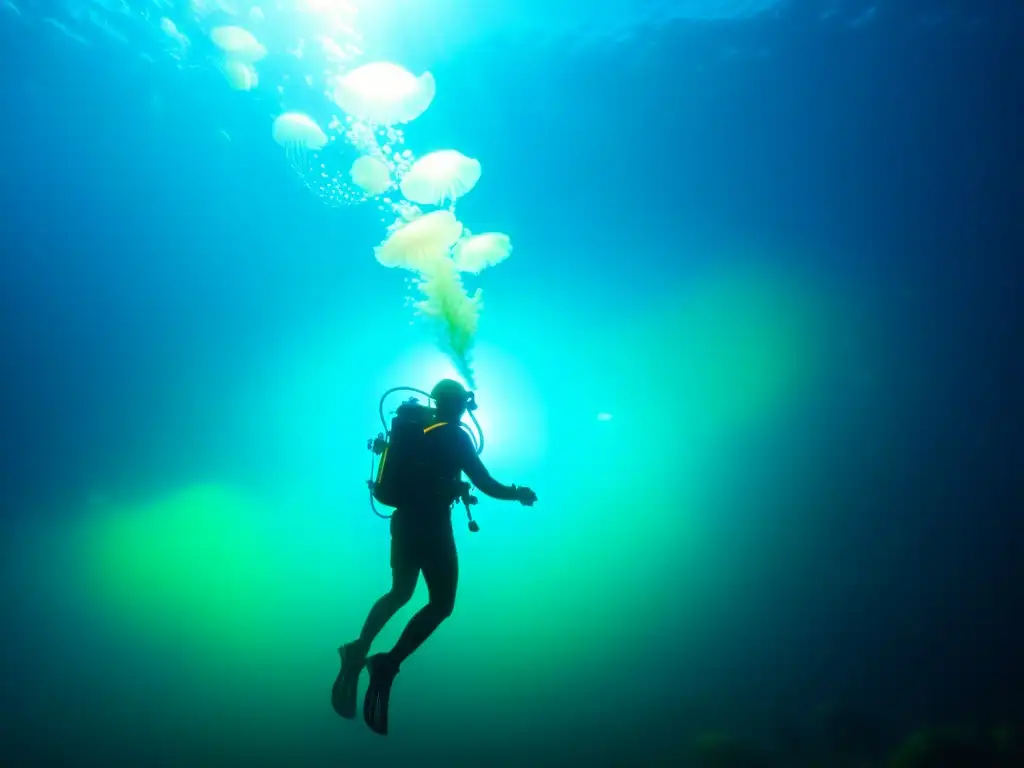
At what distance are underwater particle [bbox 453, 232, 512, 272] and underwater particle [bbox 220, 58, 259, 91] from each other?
7.50 metres

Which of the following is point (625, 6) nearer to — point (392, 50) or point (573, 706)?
point (392, 50)

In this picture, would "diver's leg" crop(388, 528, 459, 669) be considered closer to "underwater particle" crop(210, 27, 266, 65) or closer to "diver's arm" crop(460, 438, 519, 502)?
"diver's arm" crop(460, 438, 519, 502)

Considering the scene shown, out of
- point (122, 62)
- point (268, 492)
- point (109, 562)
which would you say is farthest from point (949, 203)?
point (109, 562)

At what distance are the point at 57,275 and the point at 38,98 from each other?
855 cm

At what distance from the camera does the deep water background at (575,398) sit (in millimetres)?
15586

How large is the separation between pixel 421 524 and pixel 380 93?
13.3 metres

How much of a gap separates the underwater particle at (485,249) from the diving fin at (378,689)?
12773 millimetres

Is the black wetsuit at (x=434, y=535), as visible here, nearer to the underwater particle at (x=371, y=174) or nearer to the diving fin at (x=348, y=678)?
the diving fin at (x=348, y=678)

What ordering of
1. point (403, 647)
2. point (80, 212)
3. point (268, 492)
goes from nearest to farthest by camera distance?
point (403, 647)
point (80, 212)
point (268, 492)

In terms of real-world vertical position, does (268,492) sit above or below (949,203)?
below

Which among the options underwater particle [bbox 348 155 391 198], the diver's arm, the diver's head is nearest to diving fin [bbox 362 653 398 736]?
the diver's arm

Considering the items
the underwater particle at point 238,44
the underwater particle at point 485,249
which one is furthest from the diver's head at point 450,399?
the underwater particle at point 238,44

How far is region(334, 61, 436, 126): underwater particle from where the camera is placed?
12.9 m

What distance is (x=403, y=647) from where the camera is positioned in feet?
12.2
